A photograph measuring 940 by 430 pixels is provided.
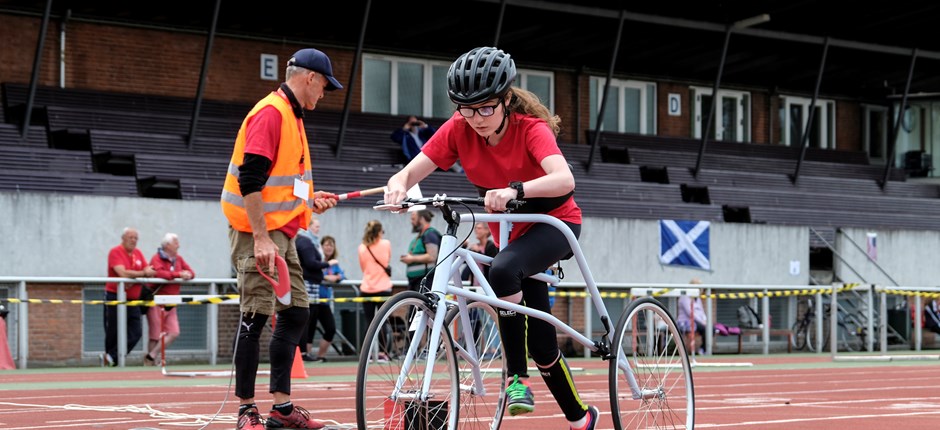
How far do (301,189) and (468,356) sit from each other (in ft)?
6.47

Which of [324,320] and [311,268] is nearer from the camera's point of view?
[311,268]

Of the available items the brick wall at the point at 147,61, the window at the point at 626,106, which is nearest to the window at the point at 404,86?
the brick wall at the point at 147,61

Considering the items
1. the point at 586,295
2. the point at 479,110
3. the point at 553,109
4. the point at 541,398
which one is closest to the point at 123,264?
the point at 586,295

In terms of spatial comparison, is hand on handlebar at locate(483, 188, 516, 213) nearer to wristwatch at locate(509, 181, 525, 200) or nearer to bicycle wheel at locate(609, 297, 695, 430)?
wristwatch at locate(509, 181, 525, 200)

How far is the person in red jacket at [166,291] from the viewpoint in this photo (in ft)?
62.4

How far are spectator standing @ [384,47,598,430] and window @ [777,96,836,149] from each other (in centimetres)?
3279

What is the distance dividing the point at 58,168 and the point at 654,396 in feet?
54.1

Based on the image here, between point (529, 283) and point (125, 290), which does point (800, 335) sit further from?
point (529, 283)

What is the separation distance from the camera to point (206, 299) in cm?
1656

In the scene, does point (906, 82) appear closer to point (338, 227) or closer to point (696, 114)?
point (696, 114)

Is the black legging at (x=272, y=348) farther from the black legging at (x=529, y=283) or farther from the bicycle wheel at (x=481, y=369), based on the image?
the black legging at (x=529, y=283)

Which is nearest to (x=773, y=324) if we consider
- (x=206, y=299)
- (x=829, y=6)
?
(x=829, y=6)

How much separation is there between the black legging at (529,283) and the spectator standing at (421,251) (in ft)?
39.5

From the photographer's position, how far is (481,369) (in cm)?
667
